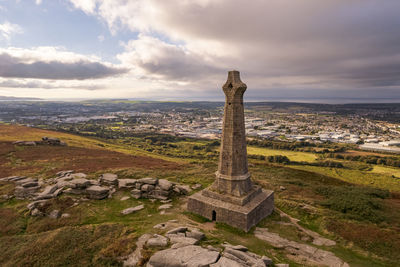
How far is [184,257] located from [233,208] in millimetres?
7414

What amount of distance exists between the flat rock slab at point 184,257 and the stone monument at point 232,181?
624 cm

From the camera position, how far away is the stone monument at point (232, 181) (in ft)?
57.7

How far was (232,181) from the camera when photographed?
18359mm

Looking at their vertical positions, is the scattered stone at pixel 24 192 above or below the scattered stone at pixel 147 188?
below

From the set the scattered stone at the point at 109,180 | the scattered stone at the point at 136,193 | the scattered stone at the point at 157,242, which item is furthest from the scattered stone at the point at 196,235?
the scattered stone at the point at 109,180

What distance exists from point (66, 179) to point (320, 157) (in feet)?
253

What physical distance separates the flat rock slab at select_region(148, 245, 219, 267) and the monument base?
19.2 feet

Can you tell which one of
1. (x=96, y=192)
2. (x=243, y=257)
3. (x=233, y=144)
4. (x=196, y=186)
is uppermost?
(x=233, y=144)

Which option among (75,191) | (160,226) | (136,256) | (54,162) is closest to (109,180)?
(75,191)

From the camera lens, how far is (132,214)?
19453 millimetres

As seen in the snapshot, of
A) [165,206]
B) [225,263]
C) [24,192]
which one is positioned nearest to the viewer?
[225,263]

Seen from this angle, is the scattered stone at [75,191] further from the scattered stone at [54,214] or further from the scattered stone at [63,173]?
the scattered stone at [63,173]

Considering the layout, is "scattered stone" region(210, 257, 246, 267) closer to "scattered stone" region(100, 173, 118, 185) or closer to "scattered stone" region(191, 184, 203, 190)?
"scattered stone" region(191, 184, 203, 190)

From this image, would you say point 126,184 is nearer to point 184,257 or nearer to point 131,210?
point 131,210
